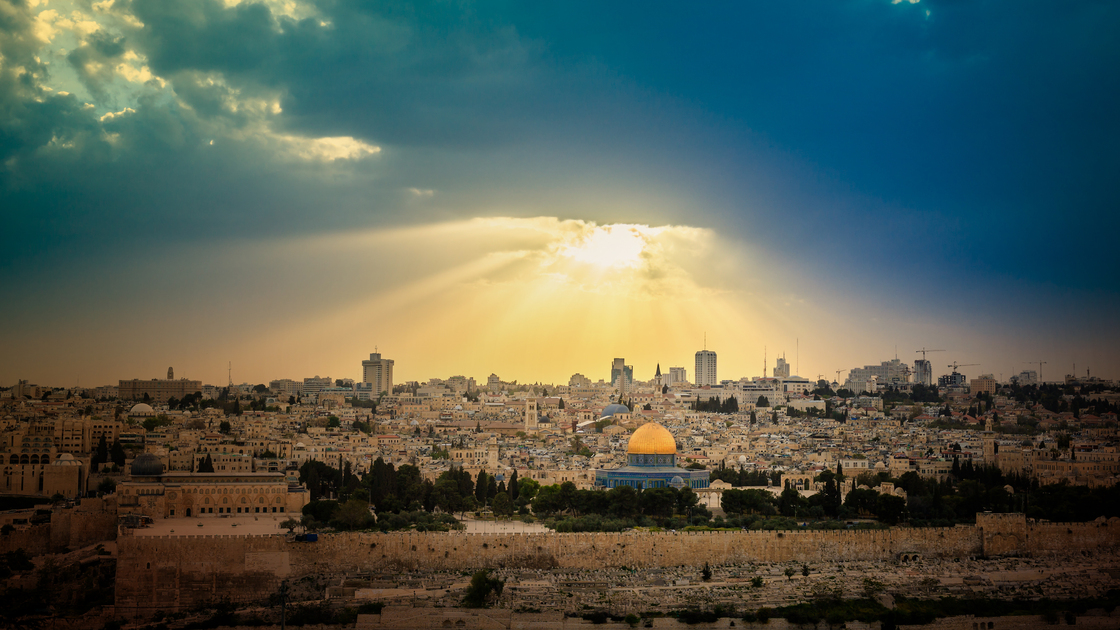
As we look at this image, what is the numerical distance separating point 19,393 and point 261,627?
21.2 meters

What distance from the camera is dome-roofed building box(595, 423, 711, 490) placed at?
101ft

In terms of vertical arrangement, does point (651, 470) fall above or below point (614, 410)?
→ below

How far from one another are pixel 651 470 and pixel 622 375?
5086 centimetres

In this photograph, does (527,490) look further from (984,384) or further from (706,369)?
(706,369)

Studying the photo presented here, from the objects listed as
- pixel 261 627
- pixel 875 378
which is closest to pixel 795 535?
pixel 261 627

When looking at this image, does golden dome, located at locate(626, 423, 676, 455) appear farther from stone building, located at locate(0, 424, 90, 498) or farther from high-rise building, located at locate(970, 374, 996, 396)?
high-rise building, located at locate(970, 374, 996, 396)

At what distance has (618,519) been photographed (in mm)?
24391

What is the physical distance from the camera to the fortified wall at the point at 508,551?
62.7 feet

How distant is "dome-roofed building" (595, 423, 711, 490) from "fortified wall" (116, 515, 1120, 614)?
26.0 feet

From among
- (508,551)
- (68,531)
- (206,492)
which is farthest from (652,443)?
(68,531)

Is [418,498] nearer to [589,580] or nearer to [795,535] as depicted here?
[589,580]

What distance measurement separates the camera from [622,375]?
Result: 8225 cm

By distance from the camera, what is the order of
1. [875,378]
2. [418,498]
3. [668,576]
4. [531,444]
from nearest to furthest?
[668,576], [418,498], [531,444], [875,378]

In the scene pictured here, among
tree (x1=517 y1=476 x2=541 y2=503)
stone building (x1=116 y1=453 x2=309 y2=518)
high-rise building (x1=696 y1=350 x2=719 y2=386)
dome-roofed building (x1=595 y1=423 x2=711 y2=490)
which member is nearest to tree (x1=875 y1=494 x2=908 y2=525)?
dome-roofed building (x1=595 y1=423 x2=711 y2=490)
